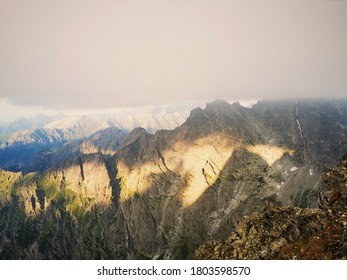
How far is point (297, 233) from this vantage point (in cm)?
3769

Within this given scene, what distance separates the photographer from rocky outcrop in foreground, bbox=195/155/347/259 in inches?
1235

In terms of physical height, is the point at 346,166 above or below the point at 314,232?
above

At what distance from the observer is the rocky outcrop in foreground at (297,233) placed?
103ft
